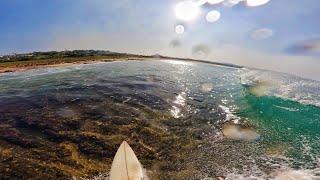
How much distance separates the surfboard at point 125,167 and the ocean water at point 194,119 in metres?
1.46

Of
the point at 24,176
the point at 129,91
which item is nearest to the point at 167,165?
the point at 24,176

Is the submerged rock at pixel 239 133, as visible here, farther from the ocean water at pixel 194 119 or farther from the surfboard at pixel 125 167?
the surfboard at pixel 125 167

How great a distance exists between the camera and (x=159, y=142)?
18.4 m

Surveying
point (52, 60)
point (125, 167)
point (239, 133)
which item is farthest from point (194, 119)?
point (52, 60)

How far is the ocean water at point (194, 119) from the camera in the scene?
1608 centimetres

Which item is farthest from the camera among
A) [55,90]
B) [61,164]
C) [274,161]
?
[55,90]

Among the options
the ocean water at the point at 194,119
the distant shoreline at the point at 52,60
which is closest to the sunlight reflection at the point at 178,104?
the ocean water at the point at 194,119

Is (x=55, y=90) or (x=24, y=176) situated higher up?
(x=55, y=90)

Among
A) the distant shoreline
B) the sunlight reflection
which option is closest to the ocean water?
the sunlight reflection

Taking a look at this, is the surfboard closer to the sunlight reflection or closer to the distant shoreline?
the sunlight reflection

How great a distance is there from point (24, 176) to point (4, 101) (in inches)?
423

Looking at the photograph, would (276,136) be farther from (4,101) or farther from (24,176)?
(4,101)

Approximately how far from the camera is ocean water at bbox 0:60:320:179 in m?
16.1

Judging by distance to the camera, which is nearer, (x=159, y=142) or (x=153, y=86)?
(x=159, y=142)
